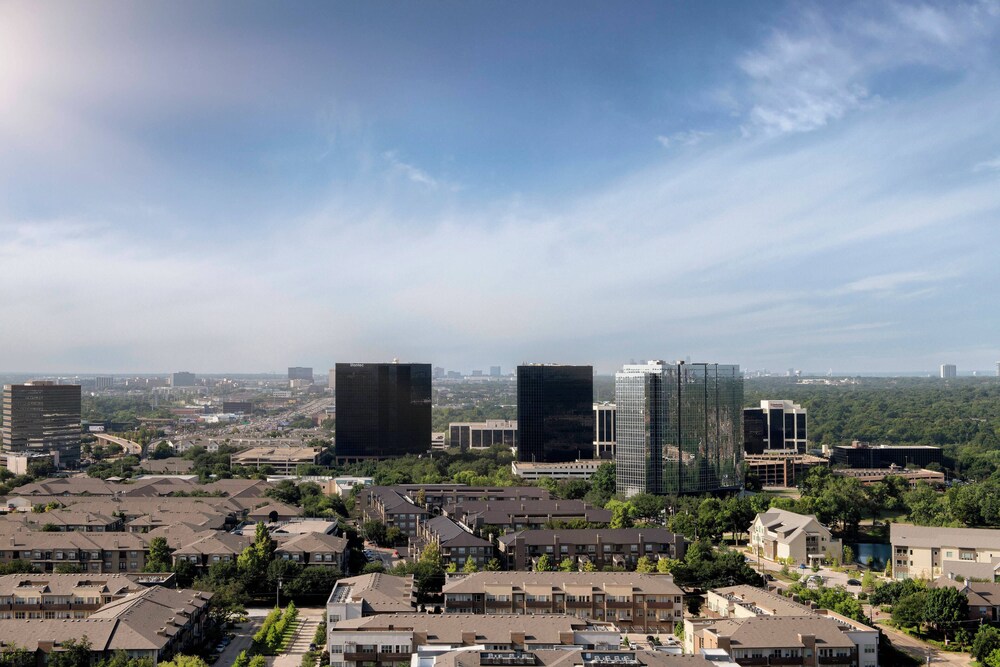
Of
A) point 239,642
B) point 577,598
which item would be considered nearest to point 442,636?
point 577,598

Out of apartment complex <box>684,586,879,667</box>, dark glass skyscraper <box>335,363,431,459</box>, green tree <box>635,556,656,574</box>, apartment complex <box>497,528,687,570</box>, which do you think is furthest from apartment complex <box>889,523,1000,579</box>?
dark glass skyscraper <box>335,363,431,459</box>

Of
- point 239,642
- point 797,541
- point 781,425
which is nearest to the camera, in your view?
point 239,642

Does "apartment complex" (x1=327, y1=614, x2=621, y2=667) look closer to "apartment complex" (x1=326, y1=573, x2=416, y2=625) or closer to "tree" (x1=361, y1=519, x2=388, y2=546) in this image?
"apartment complex" (x1=326, y1=573, x2=416, y2=625)

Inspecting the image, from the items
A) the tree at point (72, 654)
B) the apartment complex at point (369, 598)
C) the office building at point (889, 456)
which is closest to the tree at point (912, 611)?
the apartment complex at point (369, 598)

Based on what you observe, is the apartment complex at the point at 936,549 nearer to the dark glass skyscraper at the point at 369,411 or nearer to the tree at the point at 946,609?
the tree at the point at 946,609

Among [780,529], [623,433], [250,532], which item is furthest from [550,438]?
[250,532]

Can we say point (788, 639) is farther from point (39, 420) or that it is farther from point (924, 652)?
point (39, 420)

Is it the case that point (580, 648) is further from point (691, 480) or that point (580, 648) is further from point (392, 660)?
point (691, 480)


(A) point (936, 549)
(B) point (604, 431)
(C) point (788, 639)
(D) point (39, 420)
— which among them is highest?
(D) point (39, 420)
